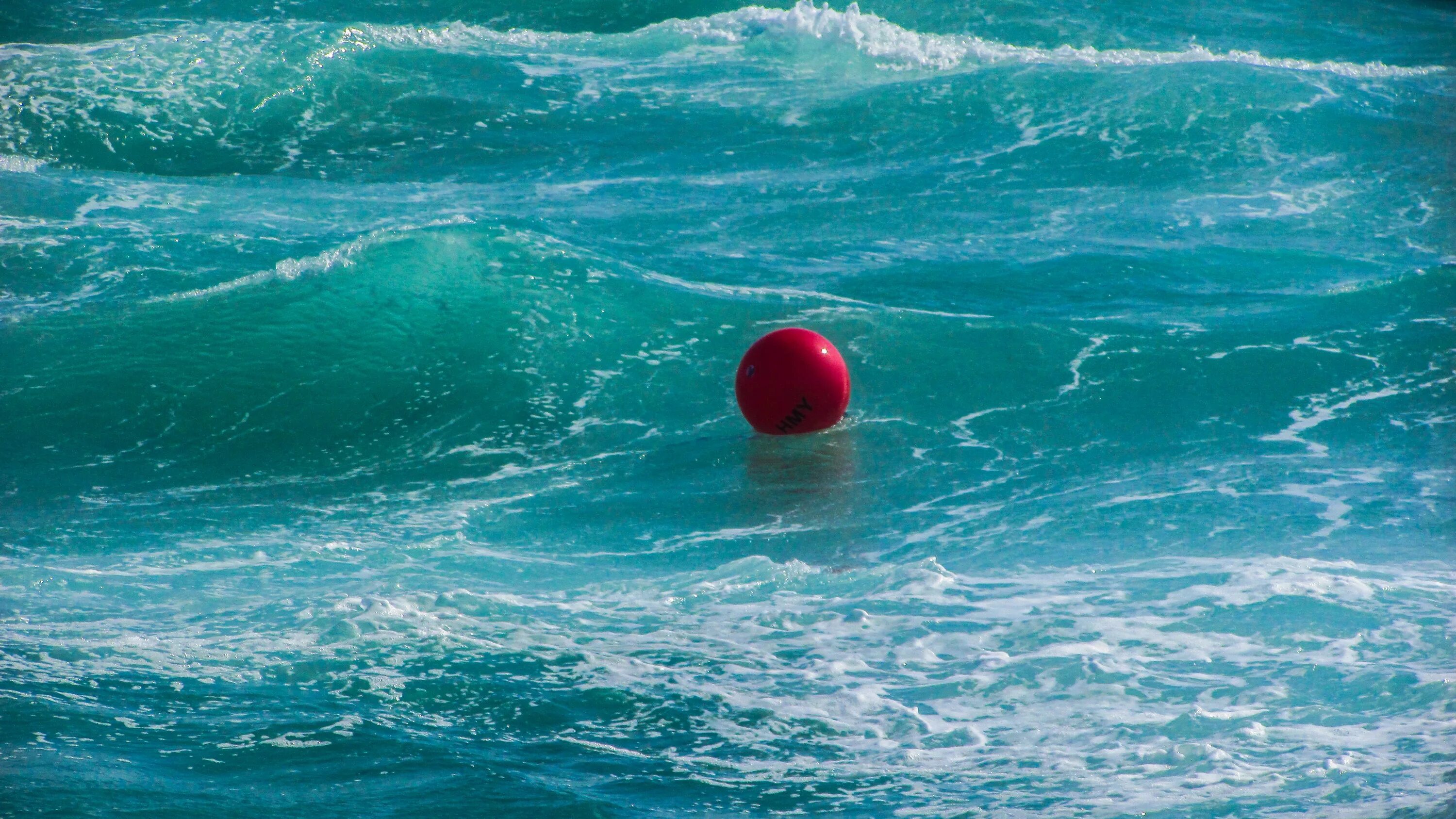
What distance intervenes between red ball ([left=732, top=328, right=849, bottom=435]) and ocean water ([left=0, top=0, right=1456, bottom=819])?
0.26 metres

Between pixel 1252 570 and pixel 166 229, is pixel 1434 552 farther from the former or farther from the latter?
pixel 166 229

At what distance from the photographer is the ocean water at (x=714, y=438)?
4473mm

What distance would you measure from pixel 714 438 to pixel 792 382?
87 cm

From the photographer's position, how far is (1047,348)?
9.16 m

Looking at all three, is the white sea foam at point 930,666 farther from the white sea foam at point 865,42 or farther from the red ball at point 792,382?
the white sea foam at point 865,42

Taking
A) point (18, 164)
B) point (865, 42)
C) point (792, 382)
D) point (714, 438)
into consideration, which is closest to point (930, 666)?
point (792, 382)

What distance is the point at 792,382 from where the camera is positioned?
7441 millimetres

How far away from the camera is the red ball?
24.4 ft

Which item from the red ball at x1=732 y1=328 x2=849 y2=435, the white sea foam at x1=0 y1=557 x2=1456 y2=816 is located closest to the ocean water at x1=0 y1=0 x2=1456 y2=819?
the white sea foam at x1=0 y1=557 x2=1456 y2=816

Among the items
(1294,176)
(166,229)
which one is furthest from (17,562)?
(1294,176)

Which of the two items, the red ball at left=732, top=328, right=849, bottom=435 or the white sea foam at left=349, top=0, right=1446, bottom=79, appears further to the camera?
the white sea foam at left=349, top=0, right=1446, bottom=79

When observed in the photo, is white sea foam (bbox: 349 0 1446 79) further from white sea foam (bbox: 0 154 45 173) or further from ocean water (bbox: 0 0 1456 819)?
white sea foam (bbox: 0 154 45 173)

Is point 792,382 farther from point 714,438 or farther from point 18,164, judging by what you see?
point 18,164

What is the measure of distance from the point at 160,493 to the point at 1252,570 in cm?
604
